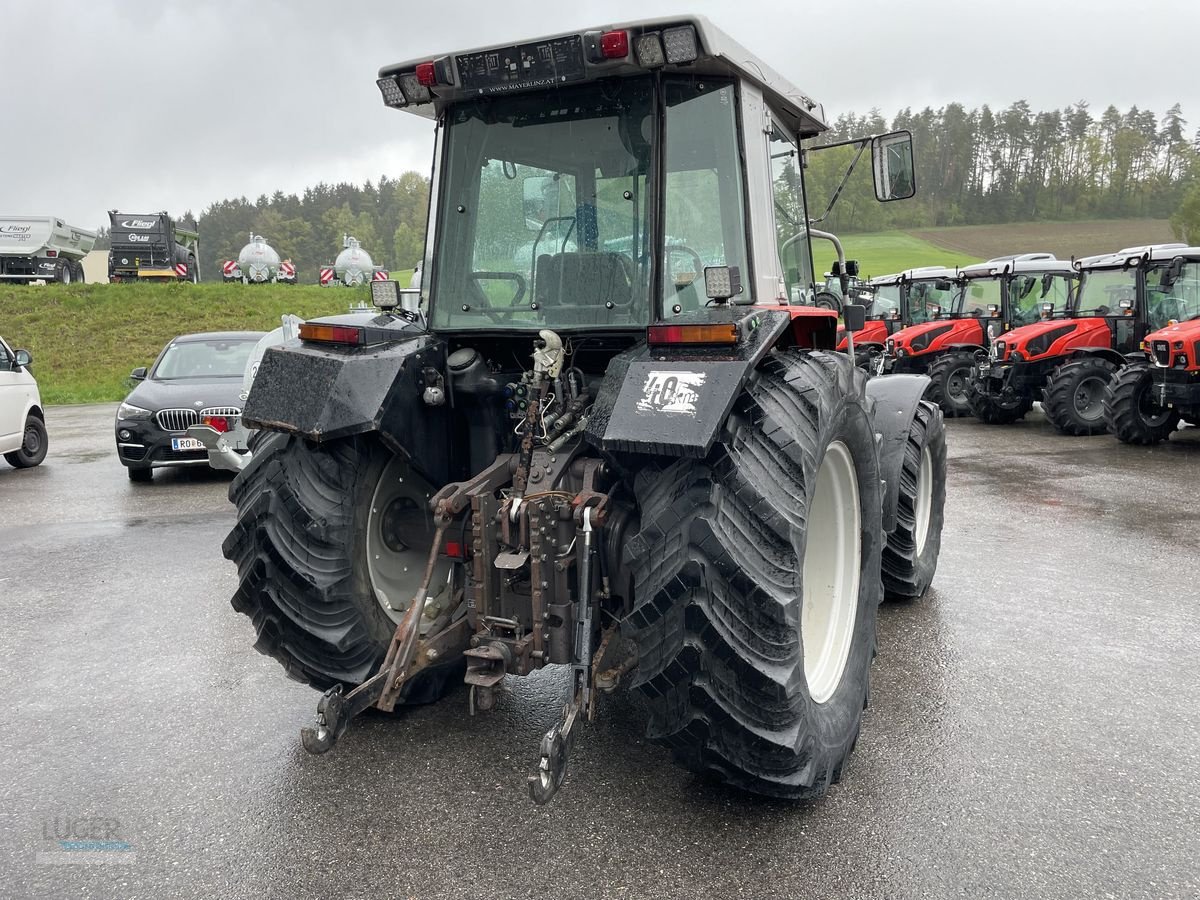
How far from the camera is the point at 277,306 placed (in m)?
29.2

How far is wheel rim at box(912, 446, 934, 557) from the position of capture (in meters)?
5.20

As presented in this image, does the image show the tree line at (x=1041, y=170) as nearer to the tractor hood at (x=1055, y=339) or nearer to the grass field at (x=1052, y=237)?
the grass field at (x=1052, y=237)

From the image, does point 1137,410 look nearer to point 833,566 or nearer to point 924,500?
point 924,500

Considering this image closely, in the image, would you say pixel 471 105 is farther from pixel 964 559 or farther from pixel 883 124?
pixel 883 124

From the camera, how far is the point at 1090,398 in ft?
41.6

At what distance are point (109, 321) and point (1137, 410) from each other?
25314 millimetres

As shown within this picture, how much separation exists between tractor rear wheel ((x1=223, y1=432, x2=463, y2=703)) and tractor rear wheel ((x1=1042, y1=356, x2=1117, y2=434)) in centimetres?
1159

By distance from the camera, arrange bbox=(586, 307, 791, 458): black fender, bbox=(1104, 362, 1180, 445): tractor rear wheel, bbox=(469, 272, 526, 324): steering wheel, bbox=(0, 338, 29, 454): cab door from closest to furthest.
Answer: bbox=(586, 307, 791, 458): black fender → bbox=(469, 272, 526, 324): steering wheel → bbox=(0, 338, 29, 454): cab door → bbox=(1104, 362, 1180, 445): tractor rear wheel

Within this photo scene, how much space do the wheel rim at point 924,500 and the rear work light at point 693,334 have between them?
2869 millimetres

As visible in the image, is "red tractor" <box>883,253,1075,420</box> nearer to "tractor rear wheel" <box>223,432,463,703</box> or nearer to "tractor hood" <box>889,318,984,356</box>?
"tractor hood" <box>889,318,984,356</box>

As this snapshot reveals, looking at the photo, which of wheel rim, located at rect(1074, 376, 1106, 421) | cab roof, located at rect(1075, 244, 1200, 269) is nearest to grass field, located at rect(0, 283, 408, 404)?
cab roof, located at rect(1075, 244, 1200, 269)

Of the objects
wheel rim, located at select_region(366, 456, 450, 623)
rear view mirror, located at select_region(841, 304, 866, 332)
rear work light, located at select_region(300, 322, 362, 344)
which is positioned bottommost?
wheel rim, located at select_region(366, 456, 450, 623)

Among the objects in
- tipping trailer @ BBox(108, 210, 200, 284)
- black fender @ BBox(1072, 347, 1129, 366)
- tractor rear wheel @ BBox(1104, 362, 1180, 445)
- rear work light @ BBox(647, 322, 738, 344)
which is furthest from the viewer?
tipping trailer @ BBox(108, 210, 200, 284)

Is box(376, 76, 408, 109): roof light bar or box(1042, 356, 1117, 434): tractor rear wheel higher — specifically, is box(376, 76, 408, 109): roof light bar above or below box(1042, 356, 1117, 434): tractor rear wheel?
above
